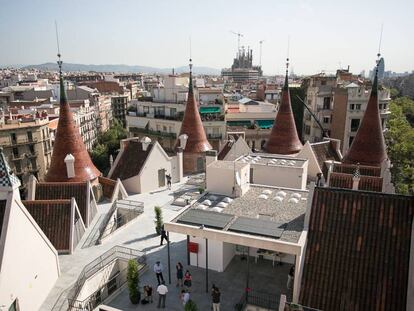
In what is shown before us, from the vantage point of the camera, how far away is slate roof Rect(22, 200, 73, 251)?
55.7 feet

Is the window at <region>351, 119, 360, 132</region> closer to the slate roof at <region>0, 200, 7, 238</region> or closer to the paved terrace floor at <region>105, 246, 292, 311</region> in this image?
the paved terrace floor at <region>105, 246, 292, 311</region>

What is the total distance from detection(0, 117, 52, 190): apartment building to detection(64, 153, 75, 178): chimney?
2569 cm

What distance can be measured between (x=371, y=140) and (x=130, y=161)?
56.8 feet

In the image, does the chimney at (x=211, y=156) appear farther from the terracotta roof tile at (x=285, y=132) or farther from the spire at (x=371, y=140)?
the spire at (x=371, y=140)

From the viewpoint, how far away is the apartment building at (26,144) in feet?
141

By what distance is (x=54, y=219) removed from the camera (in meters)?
17.2

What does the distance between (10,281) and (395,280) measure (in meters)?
12.7

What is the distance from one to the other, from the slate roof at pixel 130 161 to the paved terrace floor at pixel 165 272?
17.2 feet

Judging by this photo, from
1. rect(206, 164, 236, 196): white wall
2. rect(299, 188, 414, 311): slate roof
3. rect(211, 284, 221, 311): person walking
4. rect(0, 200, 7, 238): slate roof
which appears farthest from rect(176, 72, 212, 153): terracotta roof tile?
rect(211, 284, 221, 311): person walking

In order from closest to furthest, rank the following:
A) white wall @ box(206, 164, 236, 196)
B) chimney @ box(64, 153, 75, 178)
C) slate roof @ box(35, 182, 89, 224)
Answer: white wall @ box(206, 164, 236, 196) < slate roof @ box(35, 182, 89, 224) < chimney @ box(64, 153, 75, 178)

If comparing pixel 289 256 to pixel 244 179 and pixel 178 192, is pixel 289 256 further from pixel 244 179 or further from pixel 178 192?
pixel 178 192

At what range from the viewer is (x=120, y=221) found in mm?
21125

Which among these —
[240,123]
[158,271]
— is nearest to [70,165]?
[158,271]

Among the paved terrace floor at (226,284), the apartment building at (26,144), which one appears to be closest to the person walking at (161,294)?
the paved terrace floor at (226,284)
